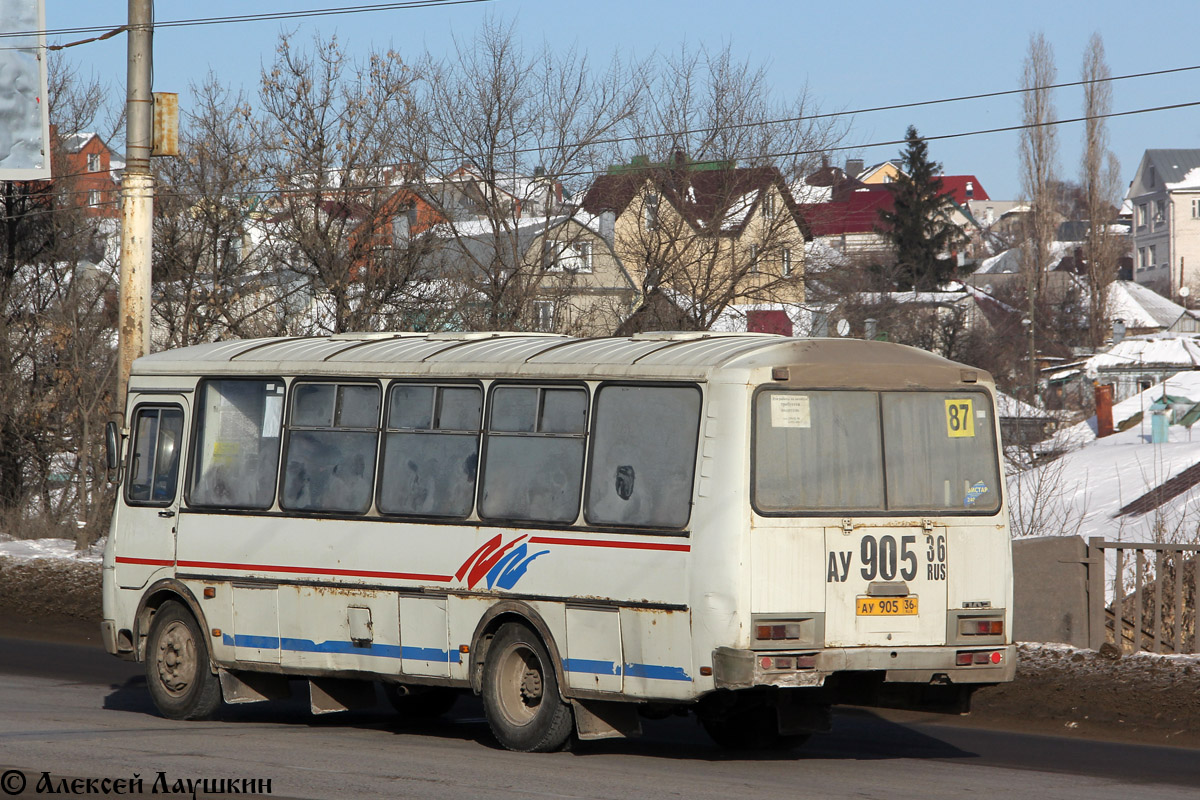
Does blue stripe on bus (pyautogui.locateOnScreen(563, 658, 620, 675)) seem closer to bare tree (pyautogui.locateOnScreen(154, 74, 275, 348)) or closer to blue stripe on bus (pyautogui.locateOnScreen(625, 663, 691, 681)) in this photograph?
blue stripe on bus (pyautogui.locateOnScreen(625, 663, 691, 681))

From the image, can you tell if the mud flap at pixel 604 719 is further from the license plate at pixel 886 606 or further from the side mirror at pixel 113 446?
the side mirror at pixel 113 446

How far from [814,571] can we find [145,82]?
11.0 metres

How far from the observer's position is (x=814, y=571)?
29.3ft

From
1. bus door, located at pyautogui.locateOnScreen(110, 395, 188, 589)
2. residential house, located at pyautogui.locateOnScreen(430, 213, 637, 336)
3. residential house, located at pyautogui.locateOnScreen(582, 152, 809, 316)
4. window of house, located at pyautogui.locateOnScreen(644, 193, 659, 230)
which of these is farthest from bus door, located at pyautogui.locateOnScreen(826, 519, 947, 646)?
window of house, located at pyautogui.locateOnScreen(644, 193, 659, 230)

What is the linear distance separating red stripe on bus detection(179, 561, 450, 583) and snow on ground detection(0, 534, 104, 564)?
10799 mm

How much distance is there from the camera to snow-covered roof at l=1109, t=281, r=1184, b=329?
9438cm

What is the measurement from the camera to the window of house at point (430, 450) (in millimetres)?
10242

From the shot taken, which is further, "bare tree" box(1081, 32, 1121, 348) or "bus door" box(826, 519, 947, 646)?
"bare tree" box(1081, 32, 1121, 348)

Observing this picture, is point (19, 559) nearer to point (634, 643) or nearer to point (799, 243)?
point (634, 643)

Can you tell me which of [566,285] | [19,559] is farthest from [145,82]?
[566,285]

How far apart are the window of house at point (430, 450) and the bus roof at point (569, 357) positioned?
16cm

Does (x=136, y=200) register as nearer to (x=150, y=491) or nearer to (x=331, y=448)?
(x=150, y=491)

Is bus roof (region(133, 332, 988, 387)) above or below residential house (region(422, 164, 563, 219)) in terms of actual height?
below

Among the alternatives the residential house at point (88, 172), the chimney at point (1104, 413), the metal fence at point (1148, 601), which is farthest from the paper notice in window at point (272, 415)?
the chimney at point (1104, 413)
